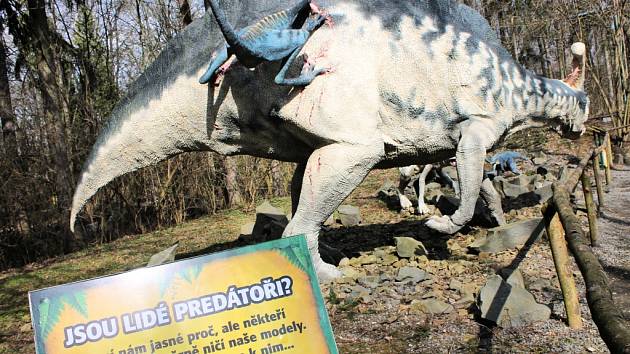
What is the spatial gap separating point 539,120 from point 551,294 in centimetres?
121

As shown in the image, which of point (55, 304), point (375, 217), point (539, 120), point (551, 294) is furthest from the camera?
point (375, 217)

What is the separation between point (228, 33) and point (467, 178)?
1.59 m

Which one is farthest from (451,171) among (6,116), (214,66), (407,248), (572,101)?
(6,116)

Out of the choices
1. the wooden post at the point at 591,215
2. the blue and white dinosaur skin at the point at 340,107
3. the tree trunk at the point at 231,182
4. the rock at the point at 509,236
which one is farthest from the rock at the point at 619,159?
the blue and white dinosaur skin at the point at 340,107

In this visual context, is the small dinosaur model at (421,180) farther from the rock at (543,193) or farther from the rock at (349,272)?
the rock at (349,272)

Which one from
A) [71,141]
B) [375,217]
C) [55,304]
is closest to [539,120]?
[375,217]

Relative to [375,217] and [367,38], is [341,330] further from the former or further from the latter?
[375,217]

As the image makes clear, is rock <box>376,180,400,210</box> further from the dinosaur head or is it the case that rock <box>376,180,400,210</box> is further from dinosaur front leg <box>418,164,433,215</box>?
the dinosaur head

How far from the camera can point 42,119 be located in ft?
23.9

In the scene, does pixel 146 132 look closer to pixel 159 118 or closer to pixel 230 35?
pixel 159 118

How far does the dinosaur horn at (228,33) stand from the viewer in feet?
7.99

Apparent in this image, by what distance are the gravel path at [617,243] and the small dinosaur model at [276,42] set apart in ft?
6.03

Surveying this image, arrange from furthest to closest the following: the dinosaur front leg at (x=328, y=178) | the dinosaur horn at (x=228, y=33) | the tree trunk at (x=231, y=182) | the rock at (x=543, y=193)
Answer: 1. the tree trunk at (x=231, y=182)
2. the rock at (x=543, y=193)
3. the dinosaur front leg at (x=328, y=178)
4. the dinosaur horn at (x=228, y=33)

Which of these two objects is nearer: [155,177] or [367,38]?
[367,38]
